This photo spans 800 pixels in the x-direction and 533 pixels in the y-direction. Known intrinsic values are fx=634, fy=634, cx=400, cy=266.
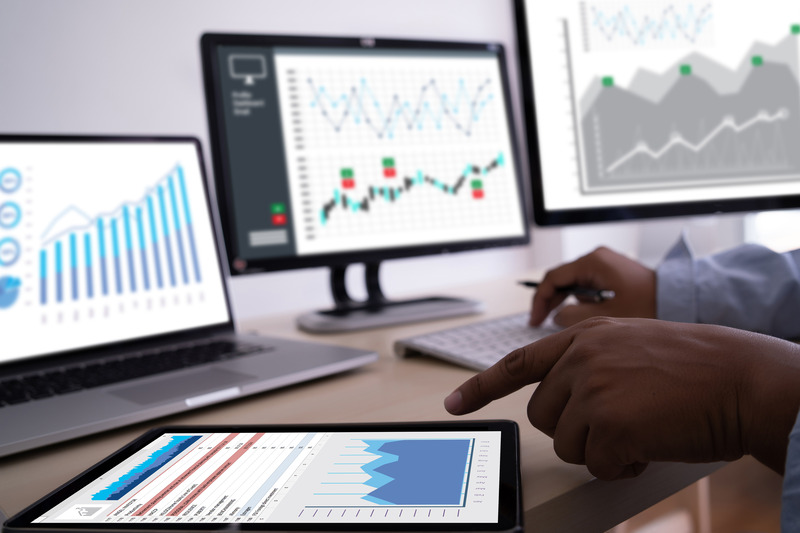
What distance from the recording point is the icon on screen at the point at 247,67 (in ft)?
3.04

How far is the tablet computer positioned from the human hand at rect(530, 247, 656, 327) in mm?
381

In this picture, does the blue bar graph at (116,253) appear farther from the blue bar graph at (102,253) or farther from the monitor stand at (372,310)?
the monitor stand at (372,310)

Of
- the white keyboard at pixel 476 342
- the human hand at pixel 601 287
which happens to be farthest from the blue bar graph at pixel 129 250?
the human hand at pixel 601 287

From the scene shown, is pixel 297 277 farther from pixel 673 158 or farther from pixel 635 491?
pixel 635 491

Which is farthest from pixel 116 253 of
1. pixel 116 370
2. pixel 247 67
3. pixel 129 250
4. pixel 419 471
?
pixel 419 471

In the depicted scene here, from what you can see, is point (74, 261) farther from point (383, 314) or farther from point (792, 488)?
point (792, 488)

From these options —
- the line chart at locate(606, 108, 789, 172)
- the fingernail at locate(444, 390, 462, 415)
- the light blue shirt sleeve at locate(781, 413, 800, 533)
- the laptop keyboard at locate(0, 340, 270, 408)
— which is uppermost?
the line chart at locate(606, 108, 789, 172)

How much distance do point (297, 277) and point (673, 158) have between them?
1.15 meters

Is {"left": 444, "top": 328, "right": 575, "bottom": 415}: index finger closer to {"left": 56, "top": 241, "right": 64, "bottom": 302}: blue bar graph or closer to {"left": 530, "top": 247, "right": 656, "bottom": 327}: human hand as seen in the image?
{"left": 530, "top": 247, "right": 656, "bottom": 327}: human hand

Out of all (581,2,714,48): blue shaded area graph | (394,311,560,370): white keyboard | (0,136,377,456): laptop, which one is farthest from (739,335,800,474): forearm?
(581,2,714,48): blue shaded area graph

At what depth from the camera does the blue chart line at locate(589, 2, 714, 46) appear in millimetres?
884

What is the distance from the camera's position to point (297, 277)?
180 centimetres

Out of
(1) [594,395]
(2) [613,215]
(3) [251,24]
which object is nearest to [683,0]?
(2) [613,215]

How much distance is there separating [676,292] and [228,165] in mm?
618
